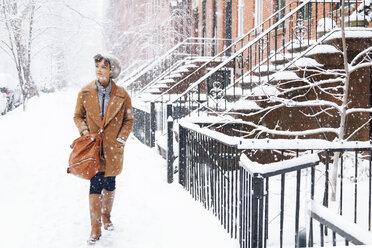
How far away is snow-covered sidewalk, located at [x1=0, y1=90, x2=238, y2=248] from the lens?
4375 millimetres

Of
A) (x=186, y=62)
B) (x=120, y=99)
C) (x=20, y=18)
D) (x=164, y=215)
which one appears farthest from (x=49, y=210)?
(x=20, y=18)

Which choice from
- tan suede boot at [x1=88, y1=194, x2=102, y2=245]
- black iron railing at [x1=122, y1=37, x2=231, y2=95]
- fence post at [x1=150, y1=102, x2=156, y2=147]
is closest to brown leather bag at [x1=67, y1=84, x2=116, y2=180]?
tan suede boot at [x1=88, y1=194, x2=102, y2=245]

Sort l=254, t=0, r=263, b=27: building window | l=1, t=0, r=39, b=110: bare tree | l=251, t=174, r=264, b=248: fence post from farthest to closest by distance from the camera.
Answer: l=1, t=0, r=39, b=110: bare tree → l=254, t=0, r=263, b=27: building window → l=251, t=174, r=264, b=248: fence post

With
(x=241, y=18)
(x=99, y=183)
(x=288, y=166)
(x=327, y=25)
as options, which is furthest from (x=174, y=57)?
(x=288, y=166)

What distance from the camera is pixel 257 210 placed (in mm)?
3219

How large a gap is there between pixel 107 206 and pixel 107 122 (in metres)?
0.97

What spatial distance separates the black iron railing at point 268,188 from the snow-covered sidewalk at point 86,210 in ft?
1.05

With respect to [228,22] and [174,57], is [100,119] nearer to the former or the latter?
[228,22]

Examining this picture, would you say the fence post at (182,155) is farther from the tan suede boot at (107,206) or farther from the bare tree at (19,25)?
the bare tree at (19,25)

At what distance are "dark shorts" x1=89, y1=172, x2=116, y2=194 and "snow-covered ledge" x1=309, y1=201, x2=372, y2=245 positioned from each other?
2.54 meters

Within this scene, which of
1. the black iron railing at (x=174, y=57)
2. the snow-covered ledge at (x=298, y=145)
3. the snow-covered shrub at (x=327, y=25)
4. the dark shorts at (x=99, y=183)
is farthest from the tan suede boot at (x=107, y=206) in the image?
the black iron railing at (x=174, y=57)

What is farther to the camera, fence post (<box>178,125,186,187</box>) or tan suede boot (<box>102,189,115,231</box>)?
fence post (<box>178,125,186,187</box>)

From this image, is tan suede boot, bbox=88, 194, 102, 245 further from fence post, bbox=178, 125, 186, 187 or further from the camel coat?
fence post, bbox=178, 125, 186, 187

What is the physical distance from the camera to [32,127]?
1495 cm
